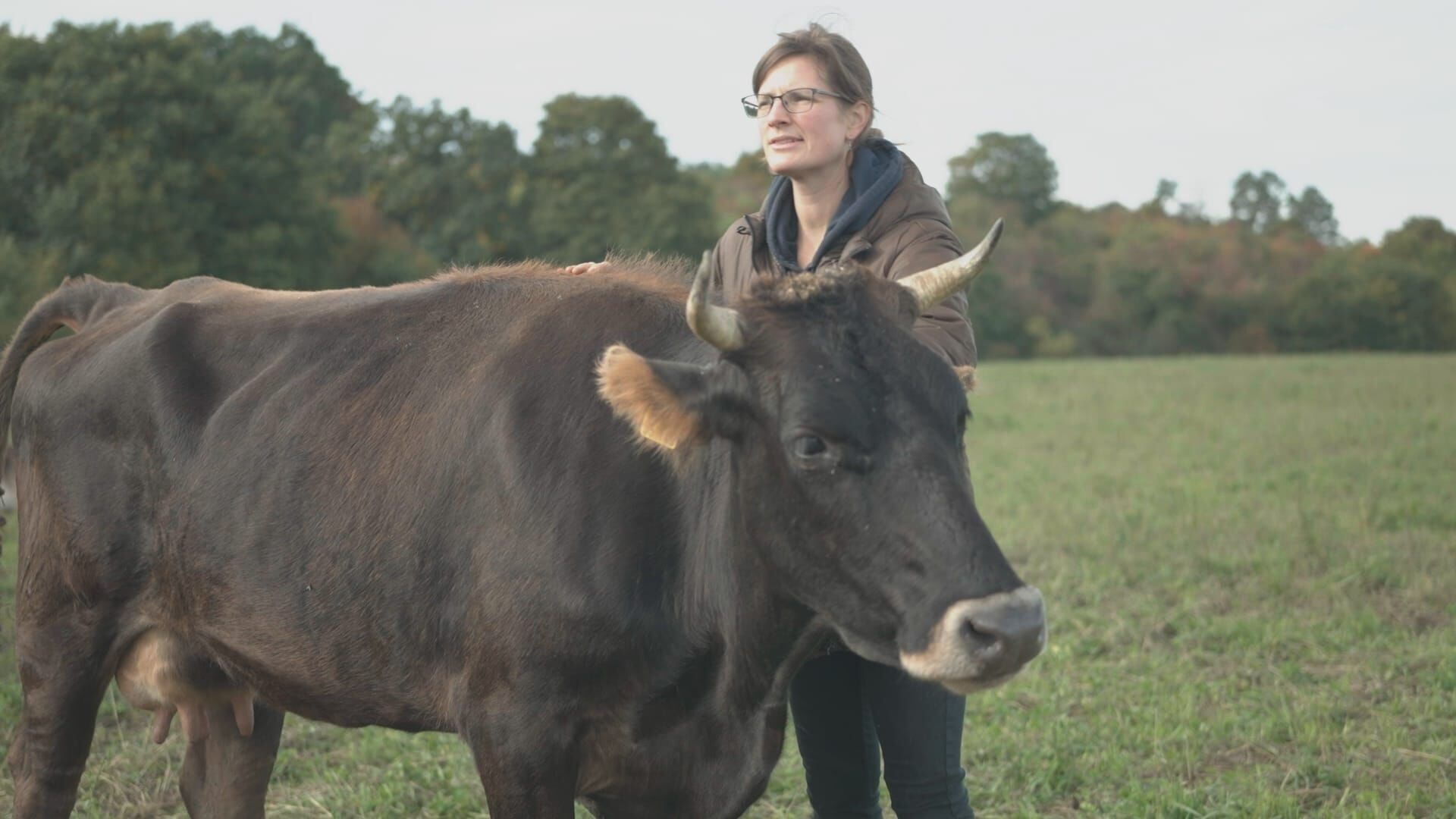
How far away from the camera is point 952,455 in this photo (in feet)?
10.6

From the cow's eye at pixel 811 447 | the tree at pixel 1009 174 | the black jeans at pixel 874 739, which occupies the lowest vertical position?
the black jeans at pixel 874 739

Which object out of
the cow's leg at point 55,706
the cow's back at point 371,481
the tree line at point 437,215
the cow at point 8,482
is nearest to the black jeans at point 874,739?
the cow's back at point 371,481

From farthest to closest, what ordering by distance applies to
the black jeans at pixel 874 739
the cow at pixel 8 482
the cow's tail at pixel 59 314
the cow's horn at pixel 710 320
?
the cow at pixel 8 482 → the cow's tail at pixel 59 314 → the black jeans at pixel 874 739 → the cow's horn at pixel 710 320

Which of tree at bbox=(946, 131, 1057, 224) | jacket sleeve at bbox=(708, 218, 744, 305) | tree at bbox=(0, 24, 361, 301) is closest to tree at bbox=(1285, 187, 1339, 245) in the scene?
tree at bbox=(946, 131, 1057, 224)

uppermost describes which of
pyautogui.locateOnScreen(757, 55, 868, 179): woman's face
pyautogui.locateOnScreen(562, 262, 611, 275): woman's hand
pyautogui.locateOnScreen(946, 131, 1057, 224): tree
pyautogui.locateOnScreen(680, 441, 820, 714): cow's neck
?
pyautogui.locateOnScreen(946, 131, 1057, 224): tree

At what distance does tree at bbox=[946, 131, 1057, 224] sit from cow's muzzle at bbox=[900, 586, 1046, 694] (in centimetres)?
8544

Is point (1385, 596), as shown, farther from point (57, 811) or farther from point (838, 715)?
point (57, 811)

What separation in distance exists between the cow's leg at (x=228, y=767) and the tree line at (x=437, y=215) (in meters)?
19.7

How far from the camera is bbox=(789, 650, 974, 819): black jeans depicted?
383 centimetres

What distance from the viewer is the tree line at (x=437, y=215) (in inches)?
1117

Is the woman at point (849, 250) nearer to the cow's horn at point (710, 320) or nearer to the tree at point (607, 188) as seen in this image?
the cow's horn at point (710, 320)

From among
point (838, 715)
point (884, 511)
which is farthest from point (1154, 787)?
point (884, 511)

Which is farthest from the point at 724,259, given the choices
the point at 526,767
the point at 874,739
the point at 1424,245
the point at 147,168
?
the point at 1424,245

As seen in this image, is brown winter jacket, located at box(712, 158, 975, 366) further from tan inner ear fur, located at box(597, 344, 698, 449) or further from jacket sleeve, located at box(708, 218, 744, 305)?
tan inner ear fur, located at box(597, 344, 698, 449)
